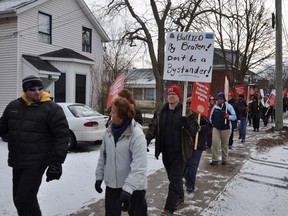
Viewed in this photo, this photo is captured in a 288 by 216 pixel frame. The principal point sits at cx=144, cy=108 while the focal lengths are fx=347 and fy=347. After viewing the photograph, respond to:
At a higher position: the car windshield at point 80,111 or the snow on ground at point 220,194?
the car windshield at point 80,111

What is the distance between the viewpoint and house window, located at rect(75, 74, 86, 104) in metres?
19.1

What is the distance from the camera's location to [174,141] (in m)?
4.76

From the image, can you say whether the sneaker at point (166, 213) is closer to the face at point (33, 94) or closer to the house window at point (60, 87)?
the face at point (33, 94)

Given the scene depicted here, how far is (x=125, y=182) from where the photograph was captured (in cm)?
322

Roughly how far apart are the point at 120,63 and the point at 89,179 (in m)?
24.7

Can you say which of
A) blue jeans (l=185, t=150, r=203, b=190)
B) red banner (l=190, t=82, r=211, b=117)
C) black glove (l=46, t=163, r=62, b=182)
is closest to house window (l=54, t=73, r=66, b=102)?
red banner (l=190, t=82, r=211, b=117)

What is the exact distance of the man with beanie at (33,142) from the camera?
3635 mm

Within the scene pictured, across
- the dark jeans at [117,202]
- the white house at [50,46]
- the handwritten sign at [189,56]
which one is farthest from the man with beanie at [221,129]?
the white house at [50,46]

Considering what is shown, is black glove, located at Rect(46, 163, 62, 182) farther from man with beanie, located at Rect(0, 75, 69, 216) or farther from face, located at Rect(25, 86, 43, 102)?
face, located at Rect(25, 86, 43, 102)

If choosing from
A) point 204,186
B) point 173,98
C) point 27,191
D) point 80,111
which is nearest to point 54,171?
point 27,191

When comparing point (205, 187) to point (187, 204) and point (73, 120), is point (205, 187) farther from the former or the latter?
point (73, 120)

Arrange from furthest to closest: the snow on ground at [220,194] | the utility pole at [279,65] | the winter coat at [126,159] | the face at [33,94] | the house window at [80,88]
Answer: the house window at [80,88] < the utility pole at [279,65] < the snow on ground at [220,194] < the face at [33,94] < the winter coat at [126,159]

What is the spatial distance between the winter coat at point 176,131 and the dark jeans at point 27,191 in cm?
178

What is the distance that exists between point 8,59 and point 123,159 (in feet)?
48.5
